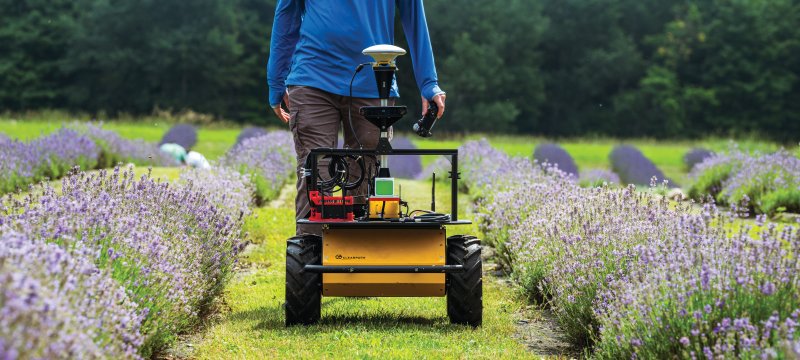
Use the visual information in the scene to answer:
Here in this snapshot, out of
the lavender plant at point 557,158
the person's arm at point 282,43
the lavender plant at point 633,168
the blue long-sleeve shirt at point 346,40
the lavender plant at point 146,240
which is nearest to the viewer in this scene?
the lavender plant at point 146,240

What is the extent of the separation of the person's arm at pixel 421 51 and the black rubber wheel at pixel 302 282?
36.8 inches

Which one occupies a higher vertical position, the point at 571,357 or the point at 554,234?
the point at 554,234

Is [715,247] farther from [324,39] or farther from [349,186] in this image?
[324,39]

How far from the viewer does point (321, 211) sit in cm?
497

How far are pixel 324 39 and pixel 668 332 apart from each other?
2.77 metres

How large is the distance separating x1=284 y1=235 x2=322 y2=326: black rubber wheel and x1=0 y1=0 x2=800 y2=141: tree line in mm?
33095

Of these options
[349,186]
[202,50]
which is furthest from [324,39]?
[202,50]

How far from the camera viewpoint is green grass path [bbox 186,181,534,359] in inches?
183

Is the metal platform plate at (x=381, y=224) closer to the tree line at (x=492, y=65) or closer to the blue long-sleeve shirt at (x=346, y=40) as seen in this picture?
the blue long-sleeve shirt at (x=346, y=40)

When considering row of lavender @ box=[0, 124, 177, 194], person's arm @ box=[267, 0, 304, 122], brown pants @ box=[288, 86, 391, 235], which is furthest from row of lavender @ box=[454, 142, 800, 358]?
row of lavender @ box=[0, 124, 177, 194]

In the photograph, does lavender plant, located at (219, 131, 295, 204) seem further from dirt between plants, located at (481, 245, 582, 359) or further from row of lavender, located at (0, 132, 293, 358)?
dirt between plants, located at (481, 245, 582, 359)

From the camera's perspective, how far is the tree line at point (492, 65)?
125 ft

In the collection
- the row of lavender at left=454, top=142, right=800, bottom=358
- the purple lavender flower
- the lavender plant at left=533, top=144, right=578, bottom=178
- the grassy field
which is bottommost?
the grassy field

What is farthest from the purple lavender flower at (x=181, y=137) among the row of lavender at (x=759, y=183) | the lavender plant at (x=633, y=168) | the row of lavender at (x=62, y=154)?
the row of lavender at (x=759, y=183)
